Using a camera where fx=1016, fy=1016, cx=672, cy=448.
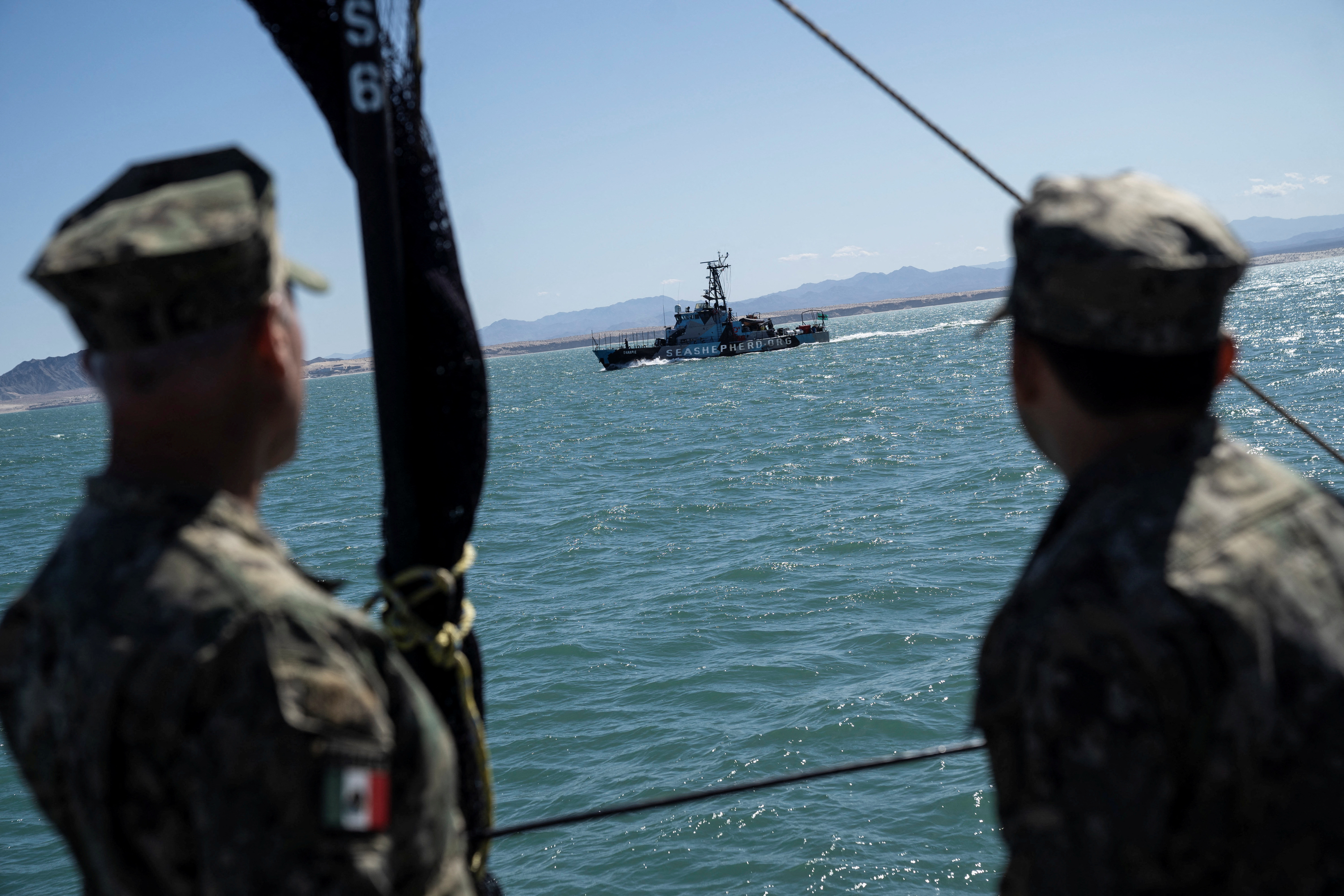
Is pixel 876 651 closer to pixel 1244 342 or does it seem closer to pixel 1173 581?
pixel 1173 581

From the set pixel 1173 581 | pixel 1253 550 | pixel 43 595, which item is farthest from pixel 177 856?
pixel 1253 550

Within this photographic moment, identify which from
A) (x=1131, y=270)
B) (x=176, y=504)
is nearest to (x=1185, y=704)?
(x=1131, y=270)

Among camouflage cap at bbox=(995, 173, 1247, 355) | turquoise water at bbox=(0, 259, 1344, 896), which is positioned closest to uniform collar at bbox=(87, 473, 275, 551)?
camouflage cap at bbox=(995, 173, 1247, 355)

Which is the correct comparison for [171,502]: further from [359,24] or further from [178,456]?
[359,24]

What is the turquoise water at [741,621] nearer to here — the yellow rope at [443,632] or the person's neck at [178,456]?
the yellow rope at [443,632]

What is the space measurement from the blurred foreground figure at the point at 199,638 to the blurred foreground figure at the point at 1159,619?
33.8 inches

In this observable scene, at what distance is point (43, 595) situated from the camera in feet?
4.51

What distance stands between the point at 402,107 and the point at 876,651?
8.68 metres

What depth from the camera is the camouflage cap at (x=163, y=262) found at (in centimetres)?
131

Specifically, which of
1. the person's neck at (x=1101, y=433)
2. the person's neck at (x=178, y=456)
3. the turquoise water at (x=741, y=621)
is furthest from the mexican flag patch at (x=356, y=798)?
the turquoise water at (x=741, y=621)

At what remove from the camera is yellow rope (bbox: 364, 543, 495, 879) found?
77.4 inches

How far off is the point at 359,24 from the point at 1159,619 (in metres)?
1.70

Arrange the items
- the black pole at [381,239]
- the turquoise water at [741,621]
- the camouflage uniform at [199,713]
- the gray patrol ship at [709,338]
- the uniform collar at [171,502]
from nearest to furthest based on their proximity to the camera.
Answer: the camouflage uniform at [199,713] → the uniform collar at [171,502] → the black pole at [381,239] → the turquoise water at [741,621] → the gray patrol ship at [709,338]

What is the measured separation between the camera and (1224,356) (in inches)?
60.9
